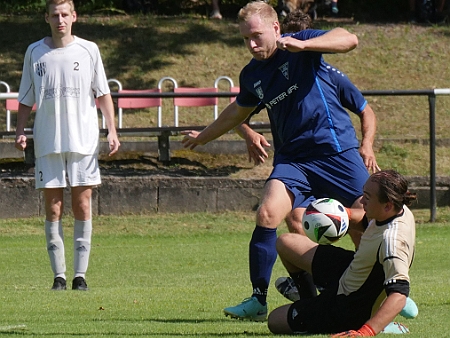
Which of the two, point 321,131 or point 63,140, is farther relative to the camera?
point 63,140

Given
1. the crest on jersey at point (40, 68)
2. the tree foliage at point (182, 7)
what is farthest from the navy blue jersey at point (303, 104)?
the tree foliage at point (182, 7)

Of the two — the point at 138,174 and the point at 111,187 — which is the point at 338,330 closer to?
the point at 111,187

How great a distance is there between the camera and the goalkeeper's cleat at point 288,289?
6875 mm

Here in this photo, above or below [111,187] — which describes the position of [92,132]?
above

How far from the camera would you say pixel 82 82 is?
26.8 ft

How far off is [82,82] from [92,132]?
0.43m

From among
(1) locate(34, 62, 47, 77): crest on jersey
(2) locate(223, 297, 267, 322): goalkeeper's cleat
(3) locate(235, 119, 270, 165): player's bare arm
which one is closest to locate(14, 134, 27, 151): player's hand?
(1) locate(34, 62, 47, 77): crest on jersey

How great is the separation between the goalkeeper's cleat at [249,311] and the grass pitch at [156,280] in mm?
67

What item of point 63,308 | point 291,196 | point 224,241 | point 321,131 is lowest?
point 224,241

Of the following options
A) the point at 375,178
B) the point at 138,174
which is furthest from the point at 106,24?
the point at 375,178

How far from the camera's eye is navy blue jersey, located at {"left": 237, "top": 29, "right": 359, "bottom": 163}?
6609 mm

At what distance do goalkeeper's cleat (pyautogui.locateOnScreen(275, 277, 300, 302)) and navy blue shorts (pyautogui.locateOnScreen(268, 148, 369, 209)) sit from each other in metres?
0.61

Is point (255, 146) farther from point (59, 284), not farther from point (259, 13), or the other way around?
point (59, 284)

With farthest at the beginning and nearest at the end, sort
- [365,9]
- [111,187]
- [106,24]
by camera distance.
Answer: [365,9], [106,24], [111,187]
